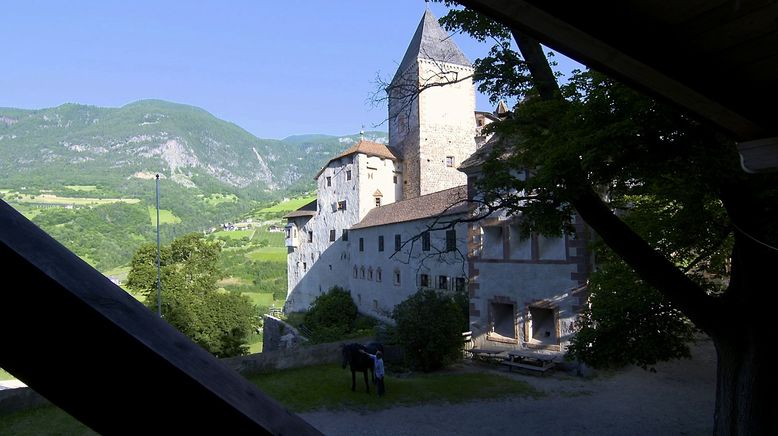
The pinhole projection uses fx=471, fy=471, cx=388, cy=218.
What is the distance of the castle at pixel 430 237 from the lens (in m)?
18.6

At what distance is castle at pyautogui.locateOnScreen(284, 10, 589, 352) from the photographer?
1864 cm

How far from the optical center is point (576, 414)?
12586mm

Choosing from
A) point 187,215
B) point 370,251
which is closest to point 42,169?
point 187,215

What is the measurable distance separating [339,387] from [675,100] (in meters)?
14.0

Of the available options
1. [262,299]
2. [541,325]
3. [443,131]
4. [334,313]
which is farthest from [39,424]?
[262,299]

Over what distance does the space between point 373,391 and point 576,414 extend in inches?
233

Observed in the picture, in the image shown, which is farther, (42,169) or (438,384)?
(42,169)

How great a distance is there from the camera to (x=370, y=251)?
123 feet

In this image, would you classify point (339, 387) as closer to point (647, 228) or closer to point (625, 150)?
point (647, 228)

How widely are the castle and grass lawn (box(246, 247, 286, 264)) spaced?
47.0 m

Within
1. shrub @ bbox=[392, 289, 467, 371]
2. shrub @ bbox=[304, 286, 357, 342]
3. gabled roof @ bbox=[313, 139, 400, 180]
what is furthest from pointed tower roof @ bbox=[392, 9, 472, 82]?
shrub @ bbox=[392, 289, 467, 371]

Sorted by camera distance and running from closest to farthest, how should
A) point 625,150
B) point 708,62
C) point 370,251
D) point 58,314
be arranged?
point 58,314 → point 708,62 → point 625,150 → point 370,251

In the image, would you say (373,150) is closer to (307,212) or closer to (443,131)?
(443,131)

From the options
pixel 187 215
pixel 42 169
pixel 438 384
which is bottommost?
pixel 438 384
